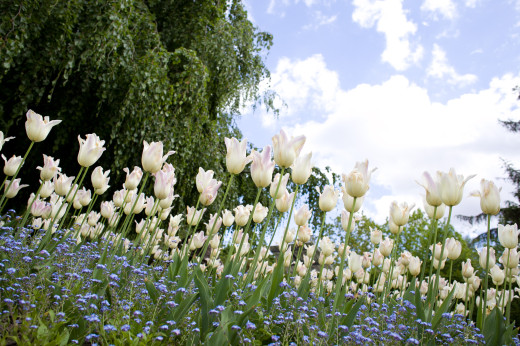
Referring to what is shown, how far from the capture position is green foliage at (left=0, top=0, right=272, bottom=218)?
4.55m

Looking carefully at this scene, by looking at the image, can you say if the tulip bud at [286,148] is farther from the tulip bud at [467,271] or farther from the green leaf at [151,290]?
the tulip bud at [467,271]

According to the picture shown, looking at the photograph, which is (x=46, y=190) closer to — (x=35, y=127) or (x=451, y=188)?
(x=35, y=127)

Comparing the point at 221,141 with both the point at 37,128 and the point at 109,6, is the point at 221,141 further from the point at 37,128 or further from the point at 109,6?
the point at 37,128

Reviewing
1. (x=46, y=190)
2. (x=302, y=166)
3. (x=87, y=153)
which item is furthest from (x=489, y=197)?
(x=46, y=190)

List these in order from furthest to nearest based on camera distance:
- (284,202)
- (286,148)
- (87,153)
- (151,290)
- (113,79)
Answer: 1. (113,79)
2. (284,202)
3. (87,153)
4. (286,148)
5. (151,290)

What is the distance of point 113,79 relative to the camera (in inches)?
205

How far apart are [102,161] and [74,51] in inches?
66.1

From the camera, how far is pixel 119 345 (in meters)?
1.24

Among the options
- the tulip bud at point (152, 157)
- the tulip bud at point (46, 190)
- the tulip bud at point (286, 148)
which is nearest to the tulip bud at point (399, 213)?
the tulip bud at point (286, 148)

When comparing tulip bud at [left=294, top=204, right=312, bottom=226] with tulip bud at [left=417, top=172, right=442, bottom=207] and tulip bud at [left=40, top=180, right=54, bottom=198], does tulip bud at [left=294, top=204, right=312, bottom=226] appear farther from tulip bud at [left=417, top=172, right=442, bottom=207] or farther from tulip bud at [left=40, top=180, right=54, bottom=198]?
tulip bud at [left=40, top=180, right=54, bottom=198]

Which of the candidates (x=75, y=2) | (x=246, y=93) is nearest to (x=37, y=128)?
(x=75, y=2)

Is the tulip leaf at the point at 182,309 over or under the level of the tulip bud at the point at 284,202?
under

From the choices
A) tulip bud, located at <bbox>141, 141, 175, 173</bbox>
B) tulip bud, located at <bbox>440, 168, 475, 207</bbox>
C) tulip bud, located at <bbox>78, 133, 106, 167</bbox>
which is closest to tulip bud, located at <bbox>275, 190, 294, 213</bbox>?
tulip bud, located at <bbox>141, 141, 175, 173</bbox>

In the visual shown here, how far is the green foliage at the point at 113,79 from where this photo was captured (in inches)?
179
